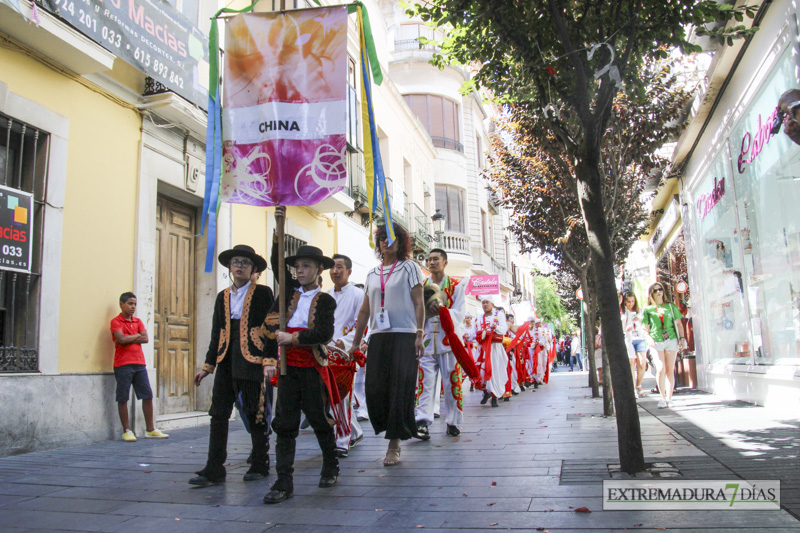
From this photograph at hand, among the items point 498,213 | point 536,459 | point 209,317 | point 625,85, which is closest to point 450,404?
point 536,459

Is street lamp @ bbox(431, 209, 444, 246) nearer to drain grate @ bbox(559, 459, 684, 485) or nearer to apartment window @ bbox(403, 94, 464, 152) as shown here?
apartment window @ bbox(403, 94, 464, 152)

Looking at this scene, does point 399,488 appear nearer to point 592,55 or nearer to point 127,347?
point 592,55

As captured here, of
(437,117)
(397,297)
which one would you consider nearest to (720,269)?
(397,297)

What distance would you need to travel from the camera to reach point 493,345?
1301cm

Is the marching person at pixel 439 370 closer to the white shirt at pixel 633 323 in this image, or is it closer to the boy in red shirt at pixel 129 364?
the boy in red shirt at pixel 129 364

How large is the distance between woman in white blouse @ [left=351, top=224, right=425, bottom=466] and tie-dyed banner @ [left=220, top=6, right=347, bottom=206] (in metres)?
1.21

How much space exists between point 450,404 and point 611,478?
3.18 metres

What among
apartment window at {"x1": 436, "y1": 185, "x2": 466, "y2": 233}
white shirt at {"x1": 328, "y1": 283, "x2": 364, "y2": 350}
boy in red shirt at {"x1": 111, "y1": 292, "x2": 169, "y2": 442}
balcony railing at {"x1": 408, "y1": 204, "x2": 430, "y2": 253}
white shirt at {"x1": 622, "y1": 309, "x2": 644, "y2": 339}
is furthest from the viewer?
apartment window at {"x1": 436, "y1": 185, "x2": 466, "y2": 233}

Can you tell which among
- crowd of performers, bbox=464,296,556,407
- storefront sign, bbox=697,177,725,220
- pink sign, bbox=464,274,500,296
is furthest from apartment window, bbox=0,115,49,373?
pink sign, bbox=464,274,500,296

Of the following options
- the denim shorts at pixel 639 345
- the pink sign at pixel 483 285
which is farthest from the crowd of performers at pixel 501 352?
the pink sign at pixel 483 285

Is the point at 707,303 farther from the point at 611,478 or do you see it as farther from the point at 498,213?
the point at 498,213

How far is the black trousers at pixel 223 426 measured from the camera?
16.1 ft

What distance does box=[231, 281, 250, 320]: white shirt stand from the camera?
5066 millimetres

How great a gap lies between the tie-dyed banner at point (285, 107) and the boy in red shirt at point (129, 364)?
386cm
